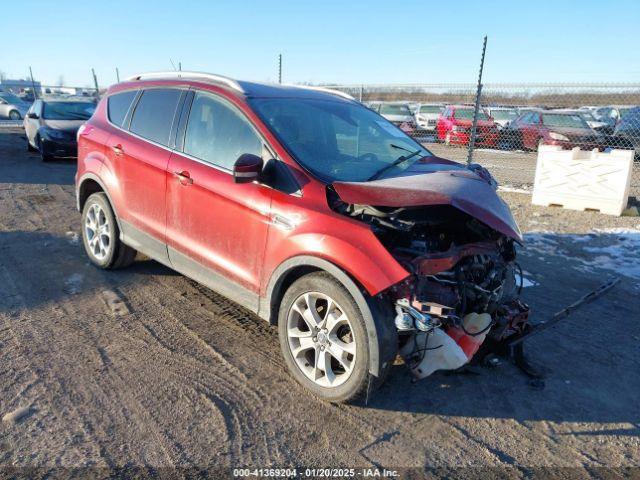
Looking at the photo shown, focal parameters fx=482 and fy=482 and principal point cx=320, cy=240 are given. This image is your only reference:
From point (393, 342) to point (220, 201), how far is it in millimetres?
1626

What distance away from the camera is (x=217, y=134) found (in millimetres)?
3723

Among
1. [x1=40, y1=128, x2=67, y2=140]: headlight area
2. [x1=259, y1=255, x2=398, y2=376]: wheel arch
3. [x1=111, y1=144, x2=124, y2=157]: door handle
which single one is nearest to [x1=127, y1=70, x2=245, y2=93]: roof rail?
[x1=111, y1=144, x2=124, y2=157]: door handle

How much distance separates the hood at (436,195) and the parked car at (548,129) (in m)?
12.4

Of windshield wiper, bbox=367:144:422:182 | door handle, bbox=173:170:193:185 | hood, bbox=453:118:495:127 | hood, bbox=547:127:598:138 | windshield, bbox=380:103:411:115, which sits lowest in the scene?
door handle, bbox=173:170:193:185

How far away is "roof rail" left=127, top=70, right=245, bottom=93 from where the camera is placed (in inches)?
150

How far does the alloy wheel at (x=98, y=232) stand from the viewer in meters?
4.86

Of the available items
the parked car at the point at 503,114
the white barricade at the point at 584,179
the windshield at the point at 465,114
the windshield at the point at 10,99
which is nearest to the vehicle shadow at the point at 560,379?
the white barricade at the point at 584,179

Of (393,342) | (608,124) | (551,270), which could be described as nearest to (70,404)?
(393,342)

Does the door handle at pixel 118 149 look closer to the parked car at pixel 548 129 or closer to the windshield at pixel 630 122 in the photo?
the parked car at pixel 548 129

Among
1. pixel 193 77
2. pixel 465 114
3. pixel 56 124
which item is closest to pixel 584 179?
pixel 193 77

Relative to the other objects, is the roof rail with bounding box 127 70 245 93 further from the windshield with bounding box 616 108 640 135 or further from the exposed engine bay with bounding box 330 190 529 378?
the windshield with bounding box 616 108 640 135

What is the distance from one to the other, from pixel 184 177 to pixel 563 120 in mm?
14728

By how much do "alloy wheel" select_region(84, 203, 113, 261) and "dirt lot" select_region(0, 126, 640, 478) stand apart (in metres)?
0.31

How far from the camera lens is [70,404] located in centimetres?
285
